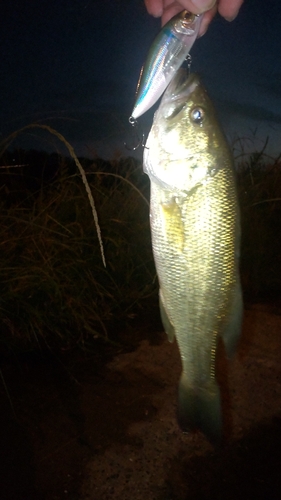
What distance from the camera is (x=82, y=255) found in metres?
3.57

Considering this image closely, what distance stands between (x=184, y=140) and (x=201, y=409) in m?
0.97

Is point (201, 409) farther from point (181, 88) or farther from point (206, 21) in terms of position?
point (206, 21)

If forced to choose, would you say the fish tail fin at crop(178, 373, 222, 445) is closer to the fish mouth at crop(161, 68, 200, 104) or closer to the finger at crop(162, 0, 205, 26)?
the fish mouth at crop(161, 68, 200, 104)

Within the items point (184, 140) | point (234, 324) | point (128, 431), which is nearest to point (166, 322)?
point (234, 324)

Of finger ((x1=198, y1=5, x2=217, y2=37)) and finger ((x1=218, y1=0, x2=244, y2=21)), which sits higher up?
finger ((x1=218, y1=0, x2=244, y2=21))

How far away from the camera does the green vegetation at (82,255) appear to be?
10.4 ft

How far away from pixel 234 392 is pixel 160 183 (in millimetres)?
2200

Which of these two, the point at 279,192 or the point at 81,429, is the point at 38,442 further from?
the point at 279,192

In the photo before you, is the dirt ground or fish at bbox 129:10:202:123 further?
the dirt ground

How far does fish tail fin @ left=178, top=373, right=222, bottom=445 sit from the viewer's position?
1470mm

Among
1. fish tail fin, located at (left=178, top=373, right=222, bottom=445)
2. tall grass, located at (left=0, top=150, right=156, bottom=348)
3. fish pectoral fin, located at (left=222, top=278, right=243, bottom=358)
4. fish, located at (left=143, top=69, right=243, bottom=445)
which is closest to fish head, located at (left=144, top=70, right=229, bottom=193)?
fish, located at (left=143, top=69, right=243, bottom=445)

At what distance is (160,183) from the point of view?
4.00 feet

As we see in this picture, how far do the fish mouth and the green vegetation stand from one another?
147cm

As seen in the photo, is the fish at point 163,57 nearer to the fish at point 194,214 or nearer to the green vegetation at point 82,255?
the fish at point 194,214
